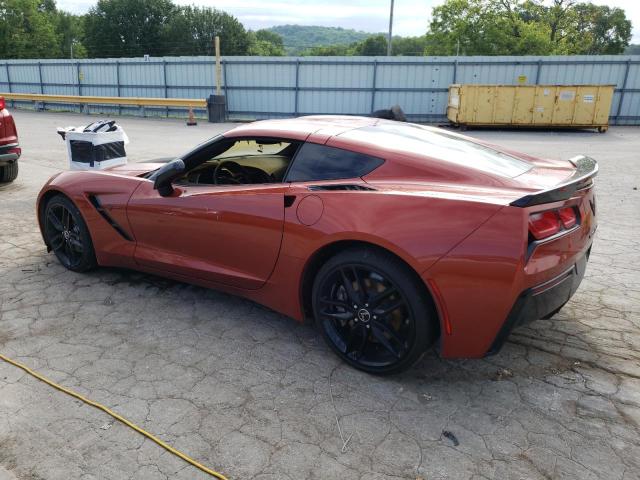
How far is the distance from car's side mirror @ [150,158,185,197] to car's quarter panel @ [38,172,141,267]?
0.34m

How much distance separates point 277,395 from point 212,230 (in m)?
1.19

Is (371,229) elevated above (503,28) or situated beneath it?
situated beneath

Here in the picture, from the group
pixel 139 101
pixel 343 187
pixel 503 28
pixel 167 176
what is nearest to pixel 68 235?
pixel 167 176

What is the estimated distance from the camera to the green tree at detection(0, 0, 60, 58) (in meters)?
53.2

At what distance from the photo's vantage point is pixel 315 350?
3.13 metres

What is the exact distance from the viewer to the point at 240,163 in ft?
12.1

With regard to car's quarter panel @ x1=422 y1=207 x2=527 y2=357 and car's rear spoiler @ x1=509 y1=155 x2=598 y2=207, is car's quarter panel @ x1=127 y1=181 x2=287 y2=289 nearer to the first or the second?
car's quarter panel @ x1=422 y1=207 x2=527 y2=357

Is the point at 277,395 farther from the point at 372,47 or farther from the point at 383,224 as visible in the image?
the point at 372,47

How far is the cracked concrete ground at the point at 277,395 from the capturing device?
220cm

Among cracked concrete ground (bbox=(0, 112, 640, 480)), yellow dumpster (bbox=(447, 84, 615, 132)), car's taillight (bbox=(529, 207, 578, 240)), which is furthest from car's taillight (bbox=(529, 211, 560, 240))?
yellow dumpster (bbox=(447, 84, 615, 132))

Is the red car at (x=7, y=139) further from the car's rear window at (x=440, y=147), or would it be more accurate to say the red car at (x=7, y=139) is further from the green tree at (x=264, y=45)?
the green tree at (x=264, y=45)

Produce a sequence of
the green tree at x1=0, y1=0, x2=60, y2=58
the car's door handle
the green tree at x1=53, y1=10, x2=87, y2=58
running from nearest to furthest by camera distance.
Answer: the car's door handle < the green tree at x1=0, y1=0, x2=60, y2=58 < the green tree at x1=53, y1=10, x2=87, y2=58

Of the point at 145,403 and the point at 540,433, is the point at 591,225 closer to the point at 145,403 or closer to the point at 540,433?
the point at 540,433

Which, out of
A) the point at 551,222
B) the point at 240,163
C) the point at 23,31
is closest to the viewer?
the point at 551,222
